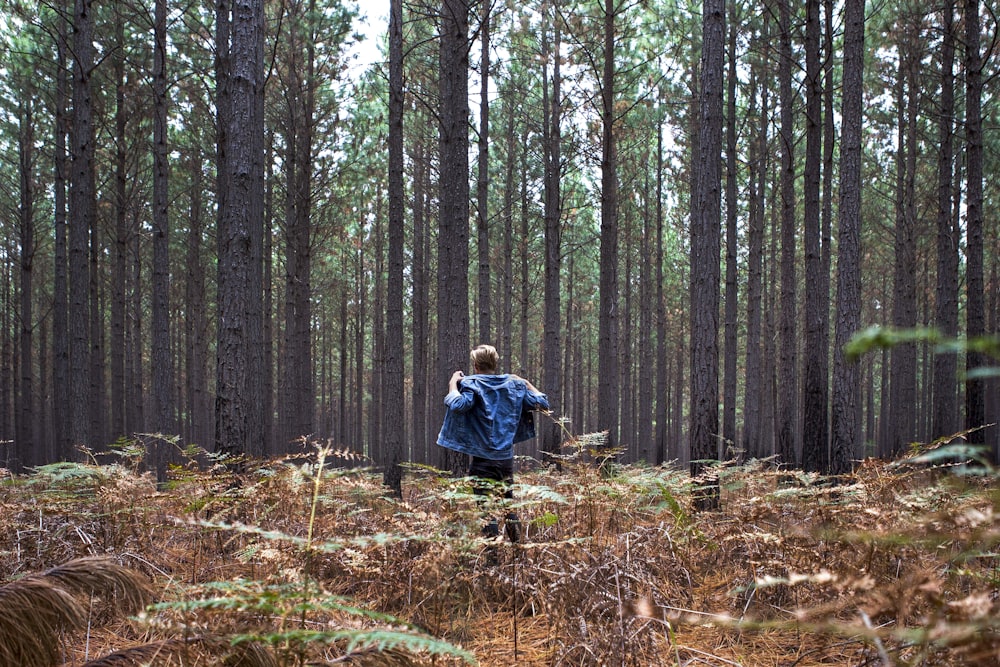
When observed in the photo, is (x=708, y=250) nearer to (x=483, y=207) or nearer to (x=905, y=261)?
(x=483, y=207)

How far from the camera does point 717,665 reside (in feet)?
8.48

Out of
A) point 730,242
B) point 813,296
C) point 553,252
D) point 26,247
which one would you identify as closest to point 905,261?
point 730,242

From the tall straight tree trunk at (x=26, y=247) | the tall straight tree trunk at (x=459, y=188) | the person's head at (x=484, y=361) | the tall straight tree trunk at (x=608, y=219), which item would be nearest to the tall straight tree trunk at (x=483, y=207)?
the tall straight tree trunk at (x=608, y=219)

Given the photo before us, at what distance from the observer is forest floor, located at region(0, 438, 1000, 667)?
1943 millimetres

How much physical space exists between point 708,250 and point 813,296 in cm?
366

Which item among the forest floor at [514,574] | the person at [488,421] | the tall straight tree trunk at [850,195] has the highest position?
the tall straight tree trunk at [850,195]

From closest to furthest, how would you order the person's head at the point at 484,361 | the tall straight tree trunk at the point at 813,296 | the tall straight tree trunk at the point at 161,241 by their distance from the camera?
1. the person's head at the point at 484,361
2. the tall straight tree trunk at the point at 813,296
3. the tall straight tree trunk at the point at 161,241

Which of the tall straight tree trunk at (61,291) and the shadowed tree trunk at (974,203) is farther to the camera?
the tall straight tree trunk at (61,291)

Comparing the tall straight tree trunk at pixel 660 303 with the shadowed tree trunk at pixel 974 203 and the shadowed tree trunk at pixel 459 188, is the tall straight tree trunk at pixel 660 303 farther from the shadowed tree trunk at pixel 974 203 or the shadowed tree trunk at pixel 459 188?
the shadowed tree trunk at pixel 459 188

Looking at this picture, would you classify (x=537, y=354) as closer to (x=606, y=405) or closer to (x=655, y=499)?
(x=606, y=405)

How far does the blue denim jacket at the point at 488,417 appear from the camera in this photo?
4477mm

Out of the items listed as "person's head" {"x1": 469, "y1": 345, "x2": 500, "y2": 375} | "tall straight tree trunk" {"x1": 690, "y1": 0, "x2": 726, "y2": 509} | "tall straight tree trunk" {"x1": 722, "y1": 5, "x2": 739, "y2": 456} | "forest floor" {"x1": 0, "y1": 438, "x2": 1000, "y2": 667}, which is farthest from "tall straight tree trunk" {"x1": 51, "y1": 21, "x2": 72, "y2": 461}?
"tall straight tree trunk" {"x1": 722, "y1": 5, "x2": 739, "y2": 456}

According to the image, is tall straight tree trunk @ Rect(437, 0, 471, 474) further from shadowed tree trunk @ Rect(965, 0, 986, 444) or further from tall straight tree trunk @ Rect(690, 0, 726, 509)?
shadowed tree trunk @ Rect(965, 0, 986, 444)

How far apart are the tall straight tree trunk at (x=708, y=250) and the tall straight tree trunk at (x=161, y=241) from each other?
8.66 meters
